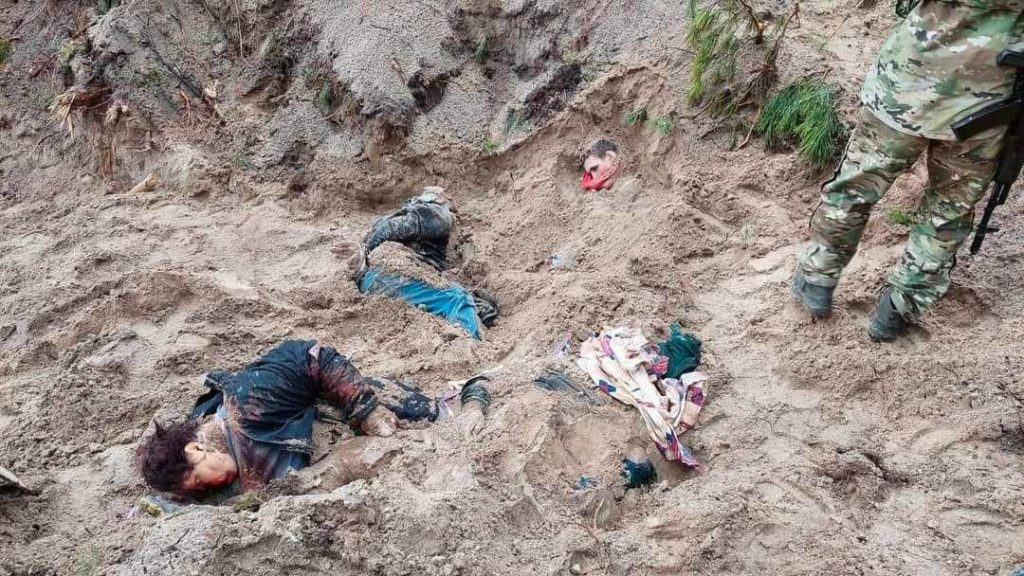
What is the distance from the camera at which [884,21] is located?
4070mm

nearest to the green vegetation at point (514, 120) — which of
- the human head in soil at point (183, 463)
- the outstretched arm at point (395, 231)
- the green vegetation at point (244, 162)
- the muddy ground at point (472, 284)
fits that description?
the muddy ground at point (472, 284)

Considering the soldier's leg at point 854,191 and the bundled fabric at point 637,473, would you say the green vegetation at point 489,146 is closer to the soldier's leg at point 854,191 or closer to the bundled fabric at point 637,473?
the soldier's leg at point 854,191

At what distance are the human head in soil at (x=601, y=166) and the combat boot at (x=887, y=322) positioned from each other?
1.79m

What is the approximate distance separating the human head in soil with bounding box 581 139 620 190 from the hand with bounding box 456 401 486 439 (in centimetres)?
194

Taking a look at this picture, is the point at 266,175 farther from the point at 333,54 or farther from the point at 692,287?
the point at 692,287

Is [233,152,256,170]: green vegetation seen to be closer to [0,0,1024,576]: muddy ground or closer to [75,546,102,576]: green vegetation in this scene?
[0,0,1024,576]: muddy ground

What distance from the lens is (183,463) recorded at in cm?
224

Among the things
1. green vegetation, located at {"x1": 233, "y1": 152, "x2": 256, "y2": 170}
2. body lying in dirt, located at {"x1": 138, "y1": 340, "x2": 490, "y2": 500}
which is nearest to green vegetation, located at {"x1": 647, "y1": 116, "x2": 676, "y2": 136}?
body lying in dirt, located at {"x1": 138, "y1": 340, "x2": 490, "y2": 500}

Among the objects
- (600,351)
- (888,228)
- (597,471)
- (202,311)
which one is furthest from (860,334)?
(202,311)

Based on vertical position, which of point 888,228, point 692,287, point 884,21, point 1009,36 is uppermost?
point 1009,36

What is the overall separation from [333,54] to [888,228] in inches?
138

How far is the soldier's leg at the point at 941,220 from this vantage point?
7.39 feet

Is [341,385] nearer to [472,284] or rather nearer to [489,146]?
[472,284]

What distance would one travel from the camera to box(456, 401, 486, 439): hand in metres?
2.40
